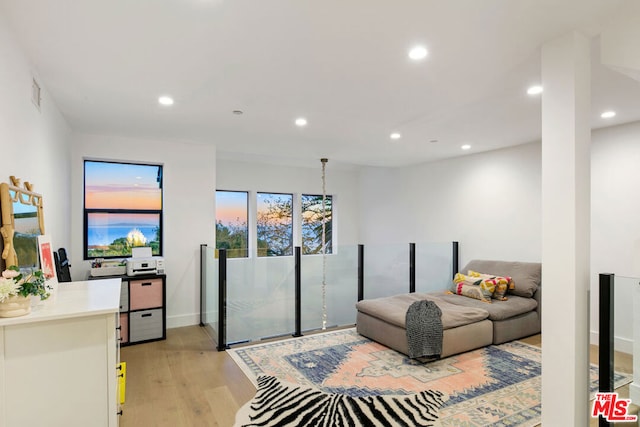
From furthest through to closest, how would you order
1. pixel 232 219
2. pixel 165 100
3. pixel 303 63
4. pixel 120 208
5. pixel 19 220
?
pixel 232 219, pixel 120 208, pixel 165 100, pixel 303 63, pixel 19 220

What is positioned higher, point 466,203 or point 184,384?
point 466,203

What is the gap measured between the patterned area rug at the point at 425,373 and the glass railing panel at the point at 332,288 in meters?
0.51

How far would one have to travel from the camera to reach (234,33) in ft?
6.75

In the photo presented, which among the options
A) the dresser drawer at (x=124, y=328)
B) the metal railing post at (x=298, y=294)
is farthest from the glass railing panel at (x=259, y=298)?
the dresser drawer at (x=124, y=328)

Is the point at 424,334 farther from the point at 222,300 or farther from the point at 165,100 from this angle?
the point at 165,100

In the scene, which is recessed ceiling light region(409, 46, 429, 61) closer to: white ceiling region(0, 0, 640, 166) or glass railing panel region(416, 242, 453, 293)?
white ceiling region(0, 0, 640, 166)

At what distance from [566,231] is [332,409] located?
199 cm

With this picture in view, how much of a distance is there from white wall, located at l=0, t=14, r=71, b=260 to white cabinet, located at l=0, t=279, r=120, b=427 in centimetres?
88

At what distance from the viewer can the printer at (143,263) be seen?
13.6ft

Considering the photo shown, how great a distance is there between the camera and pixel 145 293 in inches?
165

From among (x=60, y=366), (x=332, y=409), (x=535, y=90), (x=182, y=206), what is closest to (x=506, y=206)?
(x=535, y=90)

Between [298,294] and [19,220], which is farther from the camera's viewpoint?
[298,294]

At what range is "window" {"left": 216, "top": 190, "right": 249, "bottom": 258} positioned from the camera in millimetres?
6215

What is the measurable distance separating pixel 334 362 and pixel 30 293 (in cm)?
262
